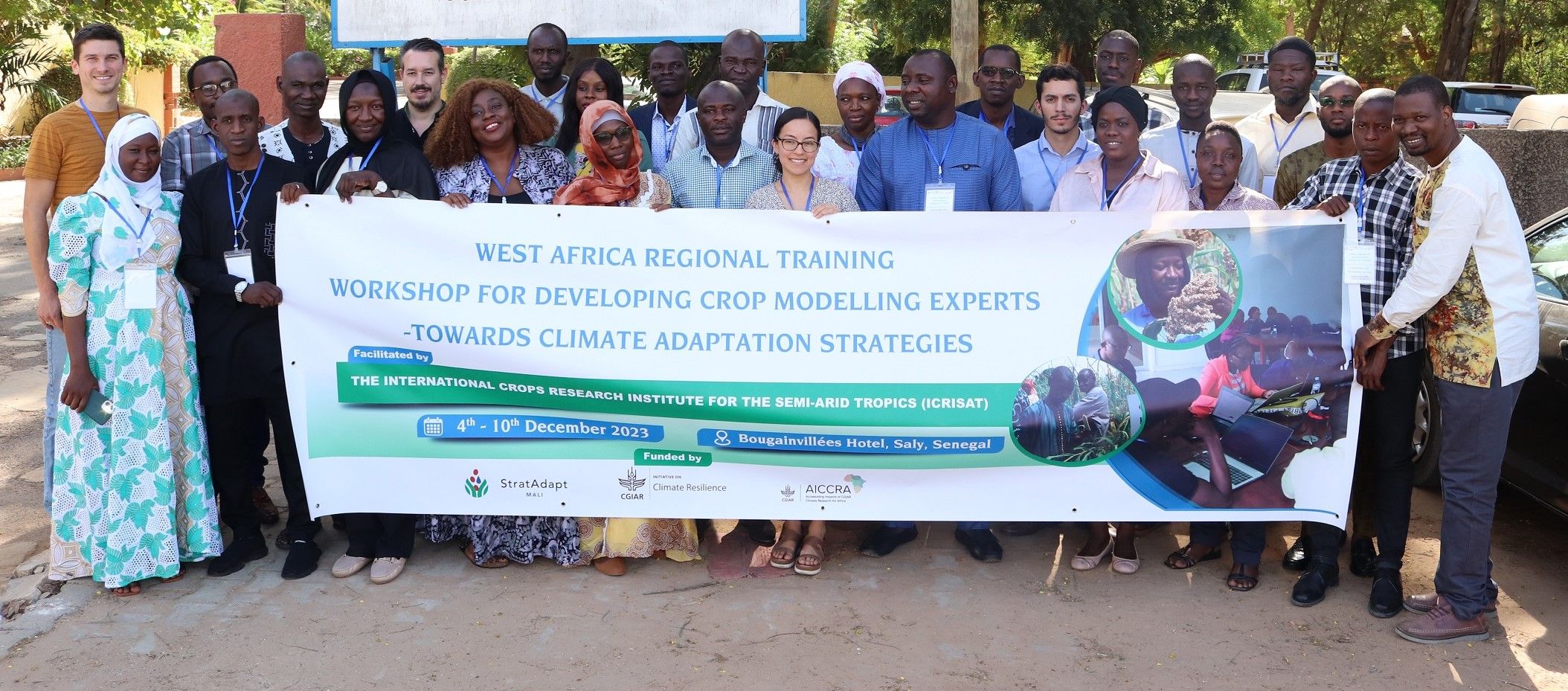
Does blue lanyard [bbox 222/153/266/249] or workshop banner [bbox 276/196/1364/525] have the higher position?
blue lanyard [bbox 222/153/266/249]

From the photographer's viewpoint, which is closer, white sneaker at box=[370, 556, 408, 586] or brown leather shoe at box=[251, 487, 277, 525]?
white sneaker at box=[370, 556, 408, 586]

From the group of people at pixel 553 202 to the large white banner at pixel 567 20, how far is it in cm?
178

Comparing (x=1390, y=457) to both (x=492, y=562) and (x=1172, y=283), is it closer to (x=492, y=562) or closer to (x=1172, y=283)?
(x=1172, y=283)

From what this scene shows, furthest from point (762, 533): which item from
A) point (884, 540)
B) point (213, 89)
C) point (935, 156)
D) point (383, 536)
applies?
point (213, 89)

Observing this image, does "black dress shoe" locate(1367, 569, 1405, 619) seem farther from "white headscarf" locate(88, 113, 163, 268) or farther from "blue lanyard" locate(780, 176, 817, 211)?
"white headscarf" locate(88, 113, 163, 268)

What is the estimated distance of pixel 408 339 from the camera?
4.48 metres

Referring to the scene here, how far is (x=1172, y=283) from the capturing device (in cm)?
439

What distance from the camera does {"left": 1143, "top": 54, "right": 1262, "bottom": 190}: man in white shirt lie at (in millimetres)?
5516

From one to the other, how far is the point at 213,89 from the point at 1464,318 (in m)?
4.77

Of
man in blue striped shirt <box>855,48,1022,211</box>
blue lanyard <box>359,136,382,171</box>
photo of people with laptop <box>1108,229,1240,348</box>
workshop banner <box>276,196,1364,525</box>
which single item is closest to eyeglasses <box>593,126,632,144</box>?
workshop banner <box>276,196,1364,525</box>

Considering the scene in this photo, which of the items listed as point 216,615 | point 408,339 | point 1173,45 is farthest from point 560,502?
point 1173,45

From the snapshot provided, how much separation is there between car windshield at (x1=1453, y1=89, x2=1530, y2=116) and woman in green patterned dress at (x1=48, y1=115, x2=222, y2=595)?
633 inches

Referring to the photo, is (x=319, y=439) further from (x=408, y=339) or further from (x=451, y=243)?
(x=451, y=243)

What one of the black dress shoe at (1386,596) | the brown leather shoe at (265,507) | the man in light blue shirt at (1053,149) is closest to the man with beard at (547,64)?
the brown leather shoe at (265,507)
